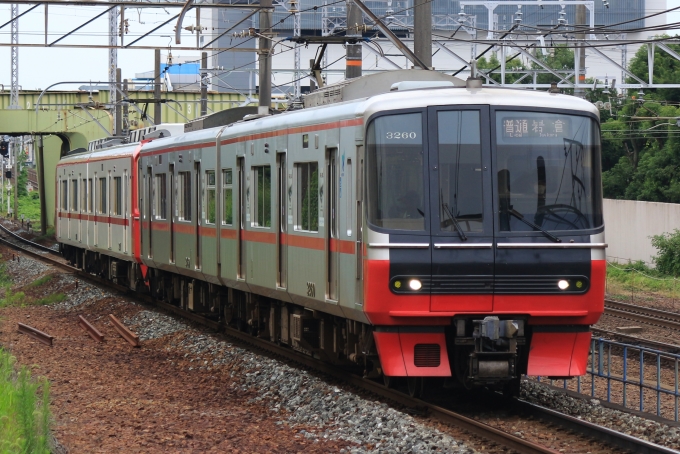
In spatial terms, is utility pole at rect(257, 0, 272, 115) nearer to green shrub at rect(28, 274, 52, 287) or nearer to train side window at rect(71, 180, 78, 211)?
green shrub at rect(28, 274, 52, 287)

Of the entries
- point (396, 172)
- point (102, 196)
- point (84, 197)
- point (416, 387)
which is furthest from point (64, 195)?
point (396, 172)

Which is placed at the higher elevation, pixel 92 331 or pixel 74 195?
pixel 74 195

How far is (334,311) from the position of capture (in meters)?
10.4

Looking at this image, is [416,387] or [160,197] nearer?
[416,387]

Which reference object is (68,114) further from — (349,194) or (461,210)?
(461,210)

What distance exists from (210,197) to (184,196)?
1653 mm

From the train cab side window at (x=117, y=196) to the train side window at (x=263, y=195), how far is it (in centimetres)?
934

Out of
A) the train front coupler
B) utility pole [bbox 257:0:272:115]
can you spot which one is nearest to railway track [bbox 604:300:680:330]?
utility pole [bbox 257:0:272:115]

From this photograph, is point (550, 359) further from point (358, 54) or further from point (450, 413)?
point (358, 54)

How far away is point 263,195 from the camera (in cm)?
1262

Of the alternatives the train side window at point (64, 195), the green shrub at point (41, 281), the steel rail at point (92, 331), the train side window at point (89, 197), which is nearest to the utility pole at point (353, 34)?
the steel rail at point (92, 331)

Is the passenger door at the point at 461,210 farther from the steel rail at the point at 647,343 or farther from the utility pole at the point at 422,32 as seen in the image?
the steel rail at the point at 647,343

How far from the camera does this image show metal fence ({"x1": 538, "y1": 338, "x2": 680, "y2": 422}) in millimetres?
10016

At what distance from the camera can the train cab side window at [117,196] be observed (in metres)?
21.8
